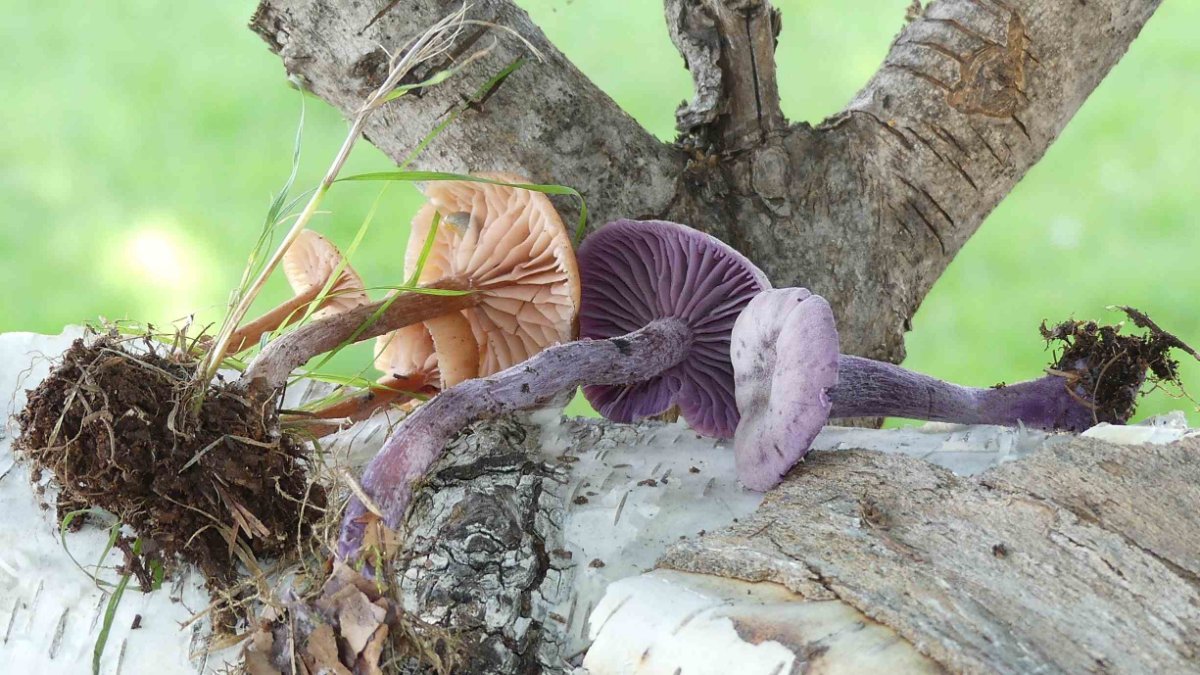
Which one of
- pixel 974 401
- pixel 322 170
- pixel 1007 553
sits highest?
pixel 322 170

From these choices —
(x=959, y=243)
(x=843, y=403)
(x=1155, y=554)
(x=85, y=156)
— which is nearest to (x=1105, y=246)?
(x=959, y=243)

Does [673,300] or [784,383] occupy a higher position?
[673,300]

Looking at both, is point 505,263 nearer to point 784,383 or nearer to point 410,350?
point 410,350

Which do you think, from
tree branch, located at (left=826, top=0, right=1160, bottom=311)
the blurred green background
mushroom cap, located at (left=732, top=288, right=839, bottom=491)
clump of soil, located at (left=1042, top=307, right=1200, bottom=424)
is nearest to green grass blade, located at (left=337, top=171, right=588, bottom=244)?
mushroom cap, located at (left=732, top=288, right=839, bottom=491)

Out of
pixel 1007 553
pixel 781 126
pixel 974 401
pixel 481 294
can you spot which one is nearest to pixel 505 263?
pixel 481 294

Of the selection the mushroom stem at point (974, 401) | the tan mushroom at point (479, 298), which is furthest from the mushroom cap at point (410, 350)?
the mushroom stem at point (974, 401)
